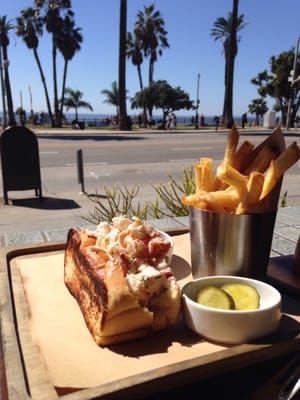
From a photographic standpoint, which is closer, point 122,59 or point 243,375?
point 243,375

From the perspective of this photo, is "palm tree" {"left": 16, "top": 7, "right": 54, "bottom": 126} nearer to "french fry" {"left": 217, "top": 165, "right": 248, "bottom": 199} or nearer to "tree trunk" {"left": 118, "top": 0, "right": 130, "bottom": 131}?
"tree trunk" {"left": 118, "top": 0, "right": 130, "bottom": 131}

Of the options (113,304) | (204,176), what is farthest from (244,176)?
(113,304)

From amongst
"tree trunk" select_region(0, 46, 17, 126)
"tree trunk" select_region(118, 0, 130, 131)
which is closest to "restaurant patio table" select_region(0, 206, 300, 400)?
"tree trunk" select_region(118, 0, 130, 131)

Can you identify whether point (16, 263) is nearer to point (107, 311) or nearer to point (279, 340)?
point (107, 311)

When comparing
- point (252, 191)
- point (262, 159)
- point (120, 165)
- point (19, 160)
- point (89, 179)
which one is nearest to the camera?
point (252, 191)

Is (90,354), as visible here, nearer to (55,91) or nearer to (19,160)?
(19,160)

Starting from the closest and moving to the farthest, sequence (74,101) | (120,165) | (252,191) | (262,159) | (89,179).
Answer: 1. (252,191)
2. (262,159)
3. (89,179)
4. (120,165)
5. (74,101)

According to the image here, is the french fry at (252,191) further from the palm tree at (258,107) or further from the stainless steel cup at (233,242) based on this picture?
the palm tree at (258,107)
